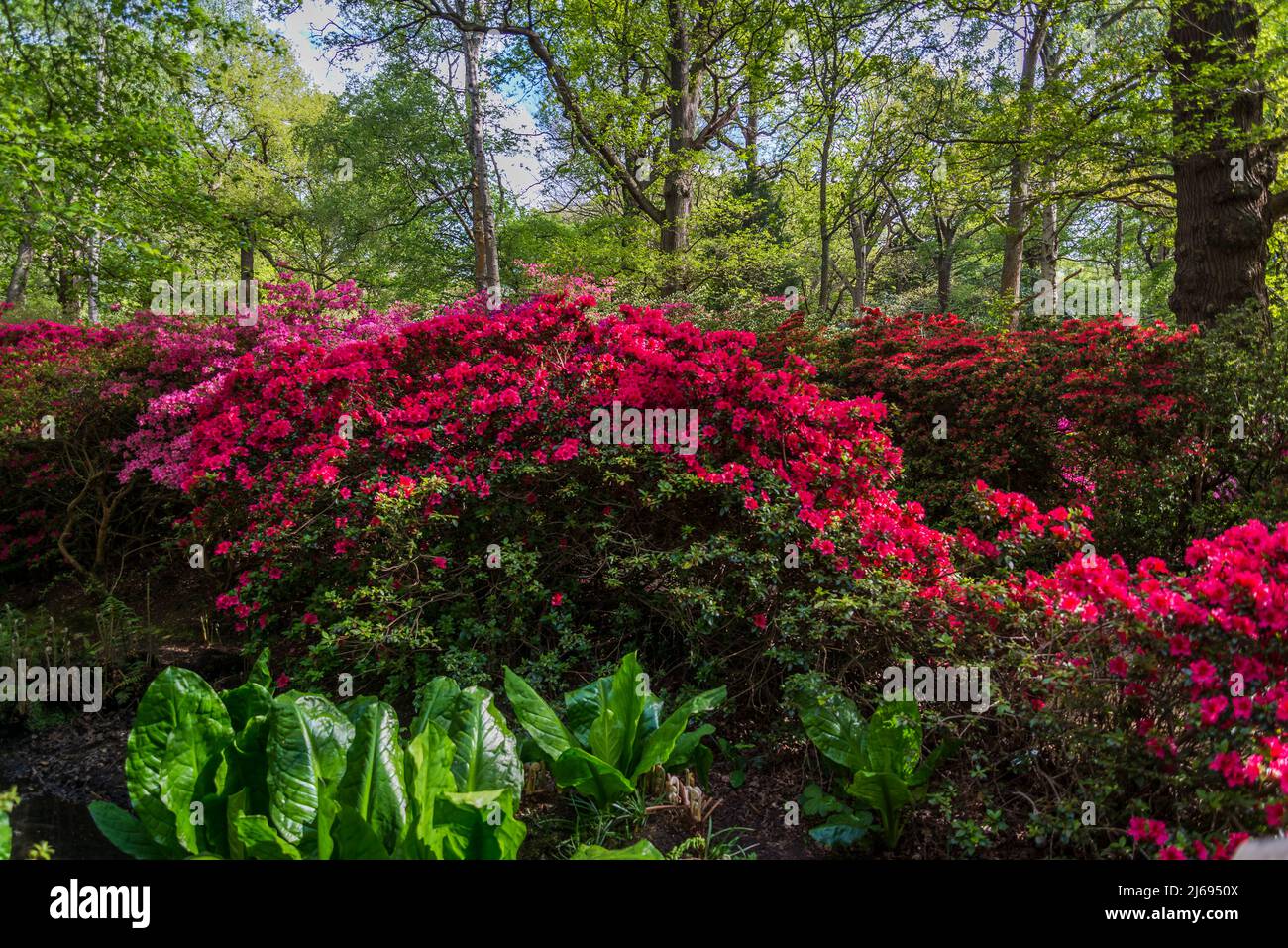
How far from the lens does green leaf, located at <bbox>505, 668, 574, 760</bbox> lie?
2.48 meters

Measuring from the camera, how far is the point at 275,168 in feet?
65.5

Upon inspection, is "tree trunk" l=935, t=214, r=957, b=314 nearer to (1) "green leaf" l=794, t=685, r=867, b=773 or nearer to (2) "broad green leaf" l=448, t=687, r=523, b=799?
(1) "green leaf" l=794, t=685, r=867, b=773

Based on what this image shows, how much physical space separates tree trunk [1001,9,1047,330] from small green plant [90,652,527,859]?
691 centimetres

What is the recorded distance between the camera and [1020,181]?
7945 millimetres

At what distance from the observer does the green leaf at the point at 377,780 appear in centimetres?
193

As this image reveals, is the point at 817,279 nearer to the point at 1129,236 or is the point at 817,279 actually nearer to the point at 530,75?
the point at 1129,236

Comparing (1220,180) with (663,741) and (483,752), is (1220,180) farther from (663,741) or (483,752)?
(483,752)

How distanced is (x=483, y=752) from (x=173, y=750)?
87cm

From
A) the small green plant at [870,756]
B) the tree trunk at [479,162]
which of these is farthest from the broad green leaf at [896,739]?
the tree trunk at [479,162]

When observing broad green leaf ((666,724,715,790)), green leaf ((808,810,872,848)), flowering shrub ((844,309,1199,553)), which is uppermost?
flowering shrub ((844,309,1199,553))

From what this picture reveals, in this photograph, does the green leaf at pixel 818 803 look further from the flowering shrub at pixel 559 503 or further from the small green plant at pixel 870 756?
the flowering shrub at pixel 559 503

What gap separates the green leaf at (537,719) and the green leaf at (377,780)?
50 centimetres

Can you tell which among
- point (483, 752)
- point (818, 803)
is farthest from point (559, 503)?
point (818, 803)

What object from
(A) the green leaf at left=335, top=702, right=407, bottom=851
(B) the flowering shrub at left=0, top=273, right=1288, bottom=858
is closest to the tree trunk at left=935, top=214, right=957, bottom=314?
(B) the flowering shrub at left=0, top=273, right=1288, bottom=858
